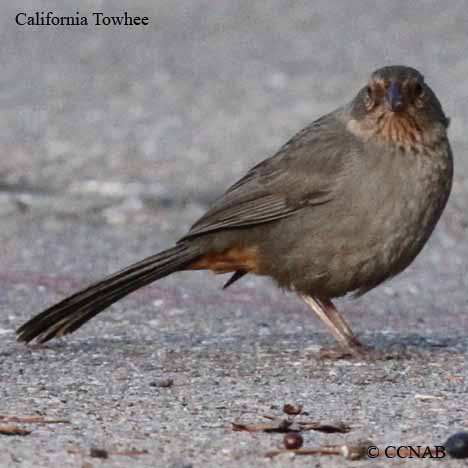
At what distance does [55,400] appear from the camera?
566 centimetres

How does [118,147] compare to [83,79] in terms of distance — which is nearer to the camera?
[118,147]

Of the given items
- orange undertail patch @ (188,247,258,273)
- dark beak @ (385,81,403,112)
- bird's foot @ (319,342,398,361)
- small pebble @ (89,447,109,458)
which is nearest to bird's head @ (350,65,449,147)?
dark beak @ (385,81,403,112)

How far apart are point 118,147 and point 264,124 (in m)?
1.39

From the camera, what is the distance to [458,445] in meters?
4.95

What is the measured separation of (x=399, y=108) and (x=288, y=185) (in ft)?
2.14

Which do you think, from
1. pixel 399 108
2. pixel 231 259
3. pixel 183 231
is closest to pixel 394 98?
pixel 399 108

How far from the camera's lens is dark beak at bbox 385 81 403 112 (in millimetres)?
6566

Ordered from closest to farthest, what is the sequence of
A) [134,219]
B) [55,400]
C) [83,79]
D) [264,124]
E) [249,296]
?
[55,400] → [249,296] → [134,219] → [264,124] → [83,79]

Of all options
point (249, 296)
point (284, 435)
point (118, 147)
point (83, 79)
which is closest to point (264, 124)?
point (118, 147)

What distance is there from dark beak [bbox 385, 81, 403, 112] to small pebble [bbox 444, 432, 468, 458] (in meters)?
1.99

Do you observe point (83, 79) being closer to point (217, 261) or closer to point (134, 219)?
point (134, 219)

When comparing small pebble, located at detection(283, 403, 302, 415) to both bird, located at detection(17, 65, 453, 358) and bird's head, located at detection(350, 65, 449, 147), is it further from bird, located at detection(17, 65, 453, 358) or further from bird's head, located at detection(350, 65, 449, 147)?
bird's head, located at detection(350, 65, 449, 147)

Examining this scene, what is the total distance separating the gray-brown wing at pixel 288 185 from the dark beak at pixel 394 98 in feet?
1.04

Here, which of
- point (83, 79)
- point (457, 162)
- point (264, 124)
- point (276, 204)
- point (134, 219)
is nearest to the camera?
point (276, 204)
